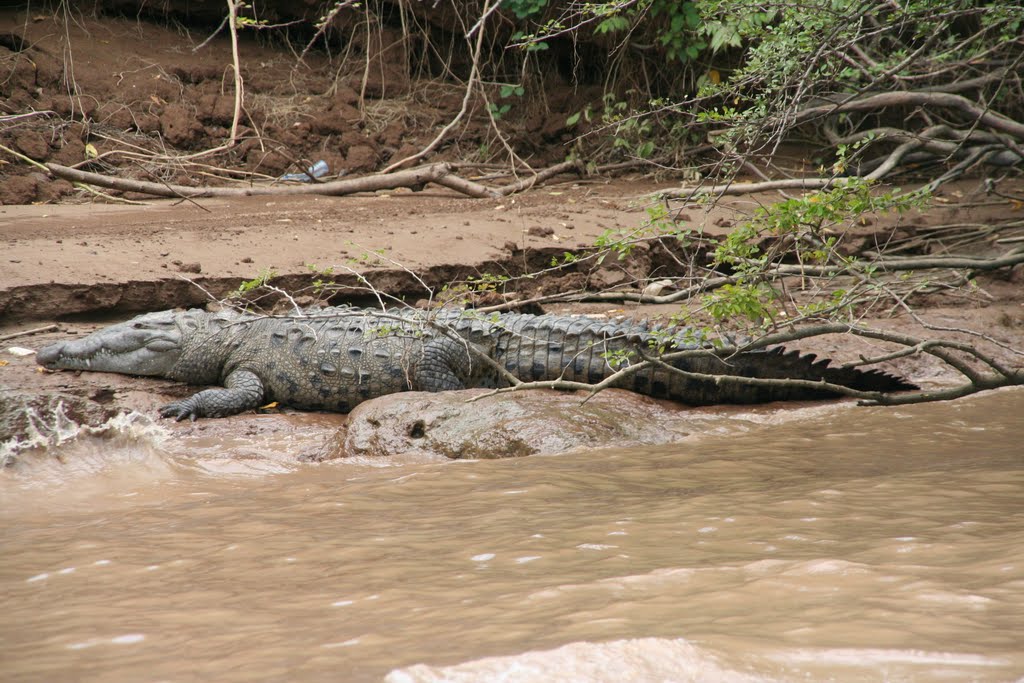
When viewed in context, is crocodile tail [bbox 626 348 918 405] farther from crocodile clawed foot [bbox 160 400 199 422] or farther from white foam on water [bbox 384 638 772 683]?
white foam on water [bbox 384 638 772 683]

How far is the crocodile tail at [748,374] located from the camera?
5367 millimetres

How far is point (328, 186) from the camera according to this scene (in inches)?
384

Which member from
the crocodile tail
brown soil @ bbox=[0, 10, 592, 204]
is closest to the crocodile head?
the crocodile tail

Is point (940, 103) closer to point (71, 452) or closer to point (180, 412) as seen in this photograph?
point (180, 412)

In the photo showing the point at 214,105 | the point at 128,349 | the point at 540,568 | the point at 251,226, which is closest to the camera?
the point at 540,568

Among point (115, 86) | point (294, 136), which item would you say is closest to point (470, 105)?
point (294, 136)

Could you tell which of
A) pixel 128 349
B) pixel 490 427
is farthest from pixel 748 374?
pixel 128 349

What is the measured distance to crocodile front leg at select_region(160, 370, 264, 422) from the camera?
5.40 meters

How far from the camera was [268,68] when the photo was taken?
491 inches

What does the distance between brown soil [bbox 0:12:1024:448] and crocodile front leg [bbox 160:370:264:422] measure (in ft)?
0.81

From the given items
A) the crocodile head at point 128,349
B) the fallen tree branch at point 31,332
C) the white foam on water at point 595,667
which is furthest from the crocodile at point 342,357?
the white foam on water at point 595,667

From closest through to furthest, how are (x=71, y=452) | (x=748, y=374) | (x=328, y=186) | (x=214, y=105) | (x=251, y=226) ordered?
(x=71, y=452)
(x=748, y=374)
(x=251, y=226)
(x=328, y=186)
(x=214, y=105)

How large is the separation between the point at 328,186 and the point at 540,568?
802cm

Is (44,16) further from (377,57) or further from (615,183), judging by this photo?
(615,183)
